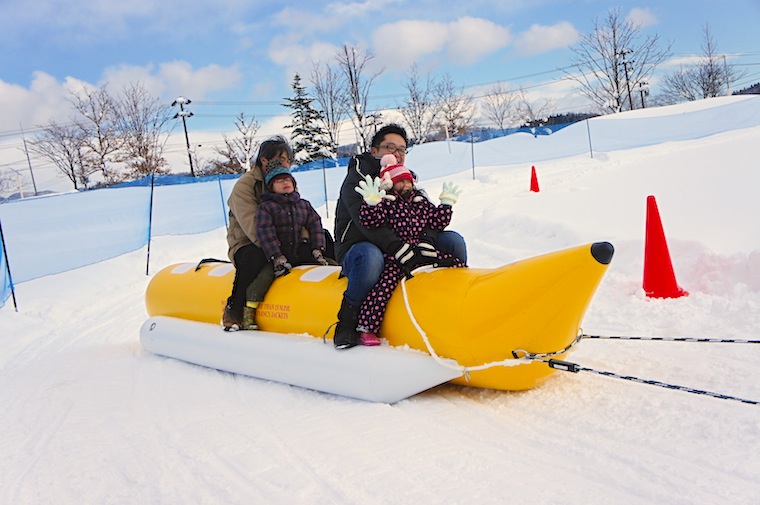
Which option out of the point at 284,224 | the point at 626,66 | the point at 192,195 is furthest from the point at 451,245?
the point at 626,66

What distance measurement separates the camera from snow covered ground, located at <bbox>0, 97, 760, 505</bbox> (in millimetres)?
2125

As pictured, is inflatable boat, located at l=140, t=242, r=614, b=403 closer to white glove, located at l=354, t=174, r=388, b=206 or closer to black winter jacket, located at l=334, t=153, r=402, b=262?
black winter jacket, located at l=334, t=153, r=402, b=262

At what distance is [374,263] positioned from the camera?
10.7 feet

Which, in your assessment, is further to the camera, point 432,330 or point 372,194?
point 372,194

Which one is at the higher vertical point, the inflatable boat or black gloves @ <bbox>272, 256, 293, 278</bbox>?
black gloves @ <bbox>272, 256, 293, 278</bbox>

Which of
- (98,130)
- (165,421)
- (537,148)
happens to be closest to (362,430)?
(165,421)

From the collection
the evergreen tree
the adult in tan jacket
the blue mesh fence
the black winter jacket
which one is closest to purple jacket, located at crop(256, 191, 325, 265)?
the adult in tan jacket

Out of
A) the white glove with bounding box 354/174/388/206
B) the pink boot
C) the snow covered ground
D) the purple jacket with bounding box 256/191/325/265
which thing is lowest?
the snow covered ground

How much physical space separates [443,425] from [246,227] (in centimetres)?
234

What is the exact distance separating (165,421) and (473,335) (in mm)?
1851

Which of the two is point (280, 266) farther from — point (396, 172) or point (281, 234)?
point (396, 172)

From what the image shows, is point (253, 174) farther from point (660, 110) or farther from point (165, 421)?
point (660, 110)

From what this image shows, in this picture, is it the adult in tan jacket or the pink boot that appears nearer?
the pink boot

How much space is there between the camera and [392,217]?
10.9 ft
